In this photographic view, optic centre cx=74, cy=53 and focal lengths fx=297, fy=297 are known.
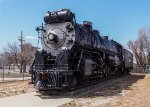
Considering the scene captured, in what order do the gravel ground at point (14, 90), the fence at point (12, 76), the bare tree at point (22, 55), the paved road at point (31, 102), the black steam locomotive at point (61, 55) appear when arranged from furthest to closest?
the bare tree at point (22, 55), the fence at point (12, 76), the gravel ground at point (14, 90), the black steam locomotive at point (61, 55), the paved road at point (31, 102)

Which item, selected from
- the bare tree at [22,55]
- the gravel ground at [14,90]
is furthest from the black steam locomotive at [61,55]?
the bare tree at [22,55]

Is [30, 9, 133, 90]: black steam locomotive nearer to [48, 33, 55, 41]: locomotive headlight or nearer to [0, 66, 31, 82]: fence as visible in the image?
[48, 33, 55, 41]: locomotive headlight

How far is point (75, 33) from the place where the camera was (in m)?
17.8

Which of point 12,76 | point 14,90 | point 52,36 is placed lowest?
point 14,90

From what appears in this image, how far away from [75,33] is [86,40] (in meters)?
2.60

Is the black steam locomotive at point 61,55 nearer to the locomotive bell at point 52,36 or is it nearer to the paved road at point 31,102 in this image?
the locomotive bell at point 52,36

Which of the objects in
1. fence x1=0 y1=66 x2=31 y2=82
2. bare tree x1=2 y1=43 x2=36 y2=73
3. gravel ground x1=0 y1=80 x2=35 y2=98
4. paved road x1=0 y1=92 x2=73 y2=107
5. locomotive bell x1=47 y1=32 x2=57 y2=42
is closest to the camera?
paved road x1=0 y1=92 x2=73 y2=107

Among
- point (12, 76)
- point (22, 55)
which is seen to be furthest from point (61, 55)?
point (22, 55)

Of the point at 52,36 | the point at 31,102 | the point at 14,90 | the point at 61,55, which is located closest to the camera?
the point at 31,102

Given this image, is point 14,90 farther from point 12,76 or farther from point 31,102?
point 12,76

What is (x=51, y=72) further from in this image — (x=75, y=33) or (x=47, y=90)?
(x=75, y=33)

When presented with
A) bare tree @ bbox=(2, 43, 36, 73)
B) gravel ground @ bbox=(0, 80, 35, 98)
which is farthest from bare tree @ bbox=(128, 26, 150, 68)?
gravel ground @ bbox=(0, 80, 35, 98)

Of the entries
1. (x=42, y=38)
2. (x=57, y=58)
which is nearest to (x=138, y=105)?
(x=57, y=58)

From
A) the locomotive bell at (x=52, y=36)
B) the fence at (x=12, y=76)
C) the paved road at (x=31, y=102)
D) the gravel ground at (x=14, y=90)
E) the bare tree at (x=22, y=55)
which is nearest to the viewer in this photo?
the paved road at (x=31, y=102)
